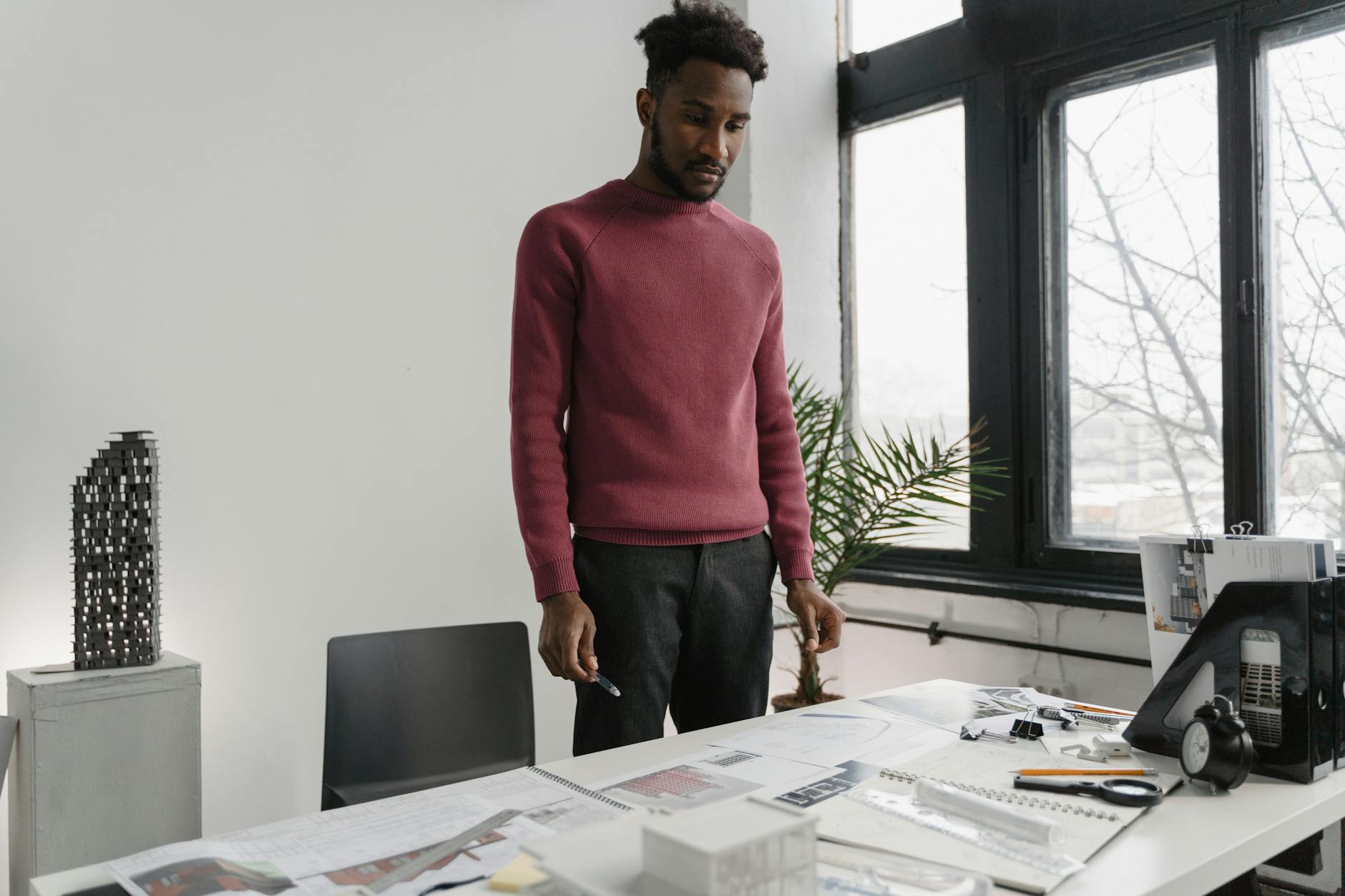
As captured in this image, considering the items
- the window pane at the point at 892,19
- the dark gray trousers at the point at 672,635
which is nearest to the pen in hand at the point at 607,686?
the dark gray trousers at the point at 672,635

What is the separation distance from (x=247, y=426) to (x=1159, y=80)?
2640mm

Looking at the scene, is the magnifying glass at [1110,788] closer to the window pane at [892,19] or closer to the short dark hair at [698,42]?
the short dark hair at [698,42]

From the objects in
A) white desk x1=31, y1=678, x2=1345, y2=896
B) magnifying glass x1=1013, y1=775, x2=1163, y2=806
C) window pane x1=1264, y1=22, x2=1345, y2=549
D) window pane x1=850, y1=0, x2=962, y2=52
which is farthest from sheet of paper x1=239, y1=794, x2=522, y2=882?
window pane x1=850, y1=0, x2=962, y2=52

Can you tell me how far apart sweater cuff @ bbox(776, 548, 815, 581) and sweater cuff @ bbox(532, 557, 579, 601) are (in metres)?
0.39

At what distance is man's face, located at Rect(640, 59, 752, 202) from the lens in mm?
1633

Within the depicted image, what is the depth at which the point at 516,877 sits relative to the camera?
0.86 m

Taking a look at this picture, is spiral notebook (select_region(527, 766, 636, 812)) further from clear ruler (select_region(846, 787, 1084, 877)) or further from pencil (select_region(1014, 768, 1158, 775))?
pencil (select_region(1014, 768, 1158, 775))

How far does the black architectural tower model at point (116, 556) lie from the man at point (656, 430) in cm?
90

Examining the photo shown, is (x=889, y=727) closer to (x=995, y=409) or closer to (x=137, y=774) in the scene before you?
(x=137, y=774)

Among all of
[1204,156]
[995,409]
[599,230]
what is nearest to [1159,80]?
[1204,156]

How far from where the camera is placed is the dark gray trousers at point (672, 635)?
157 centimetres

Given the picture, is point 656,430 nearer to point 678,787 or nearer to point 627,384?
point 627,384

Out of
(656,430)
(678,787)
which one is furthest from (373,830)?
(656,430)

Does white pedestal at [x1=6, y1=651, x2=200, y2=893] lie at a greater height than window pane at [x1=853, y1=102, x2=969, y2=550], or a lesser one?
lesser
